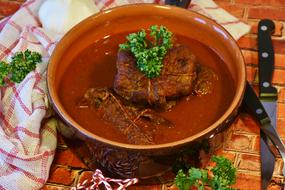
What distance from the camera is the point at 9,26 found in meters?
1.37

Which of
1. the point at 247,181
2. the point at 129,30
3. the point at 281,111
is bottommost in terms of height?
the point at 247,181

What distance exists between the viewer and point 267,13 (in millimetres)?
1445

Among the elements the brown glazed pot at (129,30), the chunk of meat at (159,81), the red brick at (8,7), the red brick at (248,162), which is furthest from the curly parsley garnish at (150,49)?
the red brick at (8,7)

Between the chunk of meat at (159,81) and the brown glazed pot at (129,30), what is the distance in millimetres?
108

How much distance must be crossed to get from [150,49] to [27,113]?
0.31m

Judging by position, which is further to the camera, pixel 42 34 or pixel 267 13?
pixel 267 13

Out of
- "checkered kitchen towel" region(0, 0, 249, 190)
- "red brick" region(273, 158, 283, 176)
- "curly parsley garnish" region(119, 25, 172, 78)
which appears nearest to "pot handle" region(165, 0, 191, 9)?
"checkered kitchen towel" region(0, 0, 249, 190)

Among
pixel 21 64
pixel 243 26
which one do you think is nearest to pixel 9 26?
pixel 21 64

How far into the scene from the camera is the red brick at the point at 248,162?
113 centimetres

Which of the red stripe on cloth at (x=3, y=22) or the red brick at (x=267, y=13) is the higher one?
the red stripe on cloth at (x=3, y=22)

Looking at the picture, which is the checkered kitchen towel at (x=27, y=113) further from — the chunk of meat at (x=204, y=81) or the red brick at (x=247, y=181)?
the red brick at (x=247, y=181)

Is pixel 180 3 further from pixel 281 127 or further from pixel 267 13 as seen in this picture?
pixel 281 127

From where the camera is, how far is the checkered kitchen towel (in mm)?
1101

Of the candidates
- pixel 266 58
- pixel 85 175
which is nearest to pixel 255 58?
pixel 266 58
